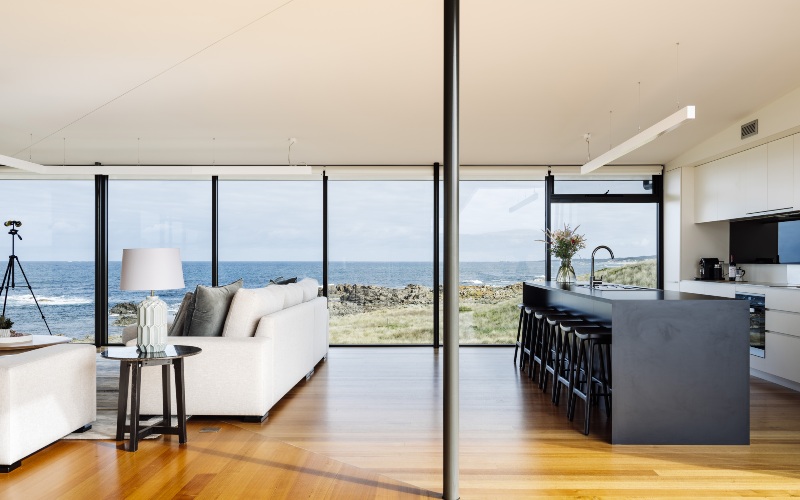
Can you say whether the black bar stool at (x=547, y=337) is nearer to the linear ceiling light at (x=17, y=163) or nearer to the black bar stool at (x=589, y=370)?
the black bar stool at (x=589, y=370)

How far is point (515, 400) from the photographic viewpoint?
16.2ft

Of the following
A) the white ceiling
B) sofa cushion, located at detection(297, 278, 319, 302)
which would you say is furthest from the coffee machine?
A: sofa cushion, located at detection(297, 278, 319, 302)

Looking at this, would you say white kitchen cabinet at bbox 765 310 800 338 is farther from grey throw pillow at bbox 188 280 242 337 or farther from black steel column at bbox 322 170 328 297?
black steel column at bbox 322 170 328 297

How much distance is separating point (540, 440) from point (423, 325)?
4.99m

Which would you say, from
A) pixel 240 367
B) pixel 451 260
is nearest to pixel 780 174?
pixel 451 260

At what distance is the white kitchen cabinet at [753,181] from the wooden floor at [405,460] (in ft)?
7.01

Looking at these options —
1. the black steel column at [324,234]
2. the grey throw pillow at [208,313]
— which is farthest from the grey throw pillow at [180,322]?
the black steel column at [324,234]

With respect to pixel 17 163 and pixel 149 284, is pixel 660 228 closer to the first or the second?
pixel 149 284

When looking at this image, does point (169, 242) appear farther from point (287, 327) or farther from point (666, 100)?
point (666, 100)

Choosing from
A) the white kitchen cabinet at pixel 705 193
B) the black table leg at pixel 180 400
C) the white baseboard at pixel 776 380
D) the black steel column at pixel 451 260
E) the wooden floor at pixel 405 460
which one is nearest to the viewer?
the black steel column at pixel 451 260

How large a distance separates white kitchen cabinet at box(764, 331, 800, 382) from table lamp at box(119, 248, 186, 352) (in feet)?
16.6

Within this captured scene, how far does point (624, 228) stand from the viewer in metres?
8.14

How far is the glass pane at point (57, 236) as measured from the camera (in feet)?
27.7

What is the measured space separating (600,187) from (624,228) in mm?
608
